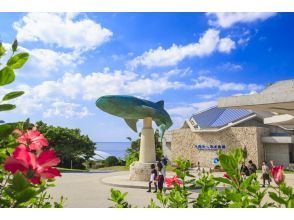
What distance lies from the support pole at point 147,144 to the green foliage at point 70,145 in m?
16.0

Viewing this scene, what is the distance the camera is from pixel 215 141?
30422mm

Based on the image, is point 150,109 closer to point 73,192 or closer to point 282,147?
point 73,192

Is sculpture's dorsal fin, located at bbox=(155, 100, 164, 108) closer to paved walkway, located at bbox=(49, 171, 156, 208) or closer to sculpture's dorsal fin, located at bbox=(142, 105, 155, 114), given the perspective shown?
sculpture's dorsal fin, located at bbox=(142, 105, 155, 114)

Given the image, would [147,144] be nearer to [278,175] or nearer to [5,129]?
[278,175]

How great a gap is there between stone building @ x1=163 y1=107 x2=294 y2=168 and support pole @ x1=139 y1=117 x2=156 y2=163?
30.5ft

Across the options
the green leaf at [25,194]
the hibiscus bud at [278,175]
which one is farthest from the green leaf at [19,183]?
the hibiscus bud at [278,175]

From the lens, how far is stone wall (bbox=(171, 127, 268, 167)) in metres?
28.5

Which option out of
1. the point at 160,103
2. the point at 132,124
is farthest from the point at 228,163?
the point at 132,124

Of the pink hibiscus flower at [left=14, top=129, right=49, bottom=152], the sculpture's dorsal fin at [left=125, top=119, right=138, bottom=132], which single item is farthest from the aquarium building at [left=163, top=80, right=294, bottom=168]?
the pink hibiscus flower at [left=14, top=129, right=49, bottom=152]

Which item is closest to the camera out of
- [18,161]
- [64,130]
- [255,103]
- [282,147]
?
[18,161]

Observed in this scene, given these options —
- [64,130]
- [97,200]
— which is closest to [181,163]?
[97,200]

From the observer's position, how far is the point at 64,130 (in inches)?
1315
